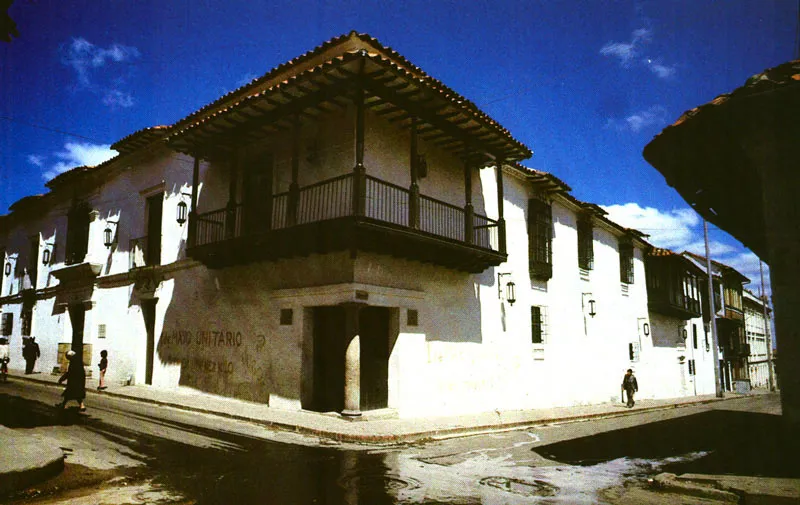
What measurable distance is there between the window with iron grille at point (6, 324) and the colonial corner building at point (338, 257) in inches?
176

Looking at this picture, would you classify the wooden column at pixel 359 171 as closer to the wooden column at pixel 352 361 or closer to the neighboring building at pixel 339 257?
the neighboring building at pixel 339 257

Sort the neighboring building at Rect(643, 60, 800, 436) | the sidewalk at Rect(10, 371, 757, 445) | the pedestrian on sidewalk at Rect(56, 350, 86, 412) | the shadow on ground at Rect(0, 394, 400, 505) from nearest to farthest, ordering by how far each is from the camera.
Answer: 1. the neighboring building at Rect(643, 60, 800, 436)
2. the shadow on ground at Rect(0, 394, 400, 505)
3. the sidewalk at Rect(10, 371, 757, 445)
4. the pedestrian on sidewalk at Rect(56, 350, 86, 412)

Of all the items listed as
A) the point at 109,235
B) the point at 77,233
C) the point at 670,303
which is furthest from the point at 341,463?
the point at 670,303

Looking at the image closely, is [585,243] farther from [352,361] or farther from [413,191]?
[352,361]

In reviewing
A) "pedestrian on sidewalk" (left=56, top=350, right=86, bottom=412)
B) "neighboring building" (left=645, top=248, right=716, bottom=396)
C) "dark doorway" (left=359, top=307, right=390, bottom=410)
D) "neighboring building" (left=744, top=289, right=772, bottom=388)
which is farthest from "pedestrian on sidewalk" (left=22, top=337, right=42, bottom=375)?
"neighboring building" (left=744, top=289, right=772, bottom=388)

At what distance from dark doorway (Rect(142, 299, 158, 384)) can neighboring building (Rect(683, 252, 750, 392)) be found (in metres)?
29.9

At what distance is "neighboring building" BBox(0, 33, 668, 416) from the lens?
1180 centimetres

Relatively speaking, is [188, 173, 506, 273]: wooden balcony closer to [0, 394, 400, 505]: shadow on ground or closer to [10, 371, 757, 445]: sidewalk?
[10, 371, 757, 445]: sidewalk

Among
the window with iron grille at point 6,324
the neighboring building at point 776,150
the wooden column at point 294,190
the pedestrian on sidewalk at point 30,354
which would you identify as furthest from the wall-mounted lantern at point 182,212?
the window with iron grille at point 6,324

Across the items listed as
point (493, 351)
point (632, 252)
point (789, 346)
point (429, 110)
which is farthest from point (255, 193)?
point (632, 252)

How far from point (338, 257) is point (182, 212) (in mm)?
6968

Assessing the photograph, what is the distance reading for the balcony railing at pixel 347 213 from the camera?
463 inches

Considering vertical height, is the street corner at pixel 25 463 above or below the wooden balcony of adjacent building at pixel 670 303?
below

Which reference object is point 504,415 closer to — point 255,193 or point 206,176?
point 255,193
